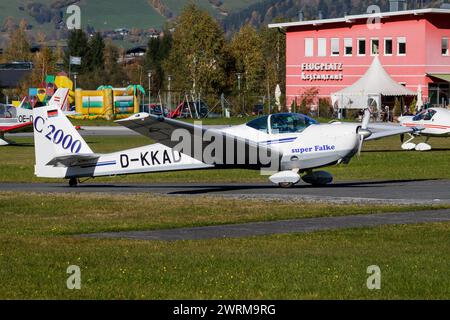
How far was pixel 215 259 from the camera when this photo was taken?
14.3 m

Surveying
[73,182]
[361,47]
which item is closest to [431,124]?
[73,182]

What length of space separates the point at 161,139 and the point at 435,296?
13.7 m

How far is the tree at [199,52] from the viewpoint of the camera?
3831 inches

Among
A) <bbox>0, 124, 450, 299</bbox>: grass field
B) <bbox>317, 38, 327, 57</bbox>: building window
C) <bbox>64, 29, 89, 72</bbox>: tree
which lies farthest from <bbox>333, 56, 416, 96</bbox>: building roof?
<bbox>64, 29, 89, 72</bbox>: tree

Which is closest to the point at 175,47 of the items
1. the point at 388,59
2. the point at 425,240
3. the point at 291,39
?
the point at 291,39

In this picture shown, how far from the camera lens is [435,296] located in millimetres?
11516

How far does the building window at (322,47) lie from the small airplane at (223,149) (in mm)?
62909

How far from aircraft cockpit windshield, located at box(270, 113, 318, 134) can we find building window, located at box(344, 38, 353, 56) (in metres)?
62.0

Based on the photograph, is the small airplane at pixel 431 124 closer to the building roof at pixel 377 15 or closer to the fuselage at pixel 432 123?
the fuselage at pixel 432 123

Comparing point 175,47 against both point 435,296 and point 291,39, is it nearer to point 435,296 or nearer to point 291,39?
point 291,39

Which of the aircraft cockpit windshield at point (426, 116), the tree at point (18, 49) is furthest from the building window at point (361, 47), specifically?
the tree at point (18, 49)

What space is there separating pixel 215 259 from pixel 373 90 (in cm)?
6256

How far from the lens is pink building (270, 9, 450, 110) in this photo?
80438 mm
